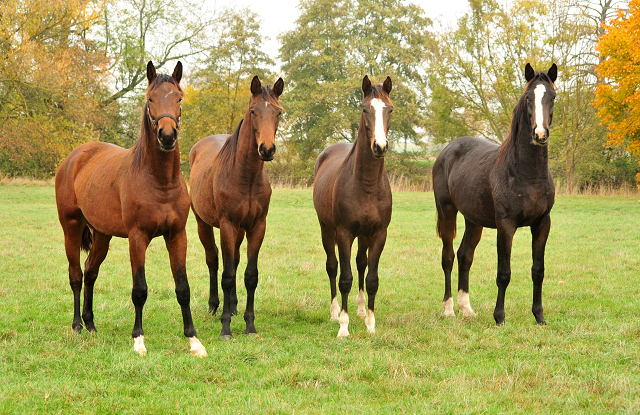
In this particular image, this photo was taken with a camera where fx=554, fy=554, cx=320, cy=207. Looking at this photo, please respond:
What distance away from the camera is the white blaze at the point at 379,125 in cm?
530

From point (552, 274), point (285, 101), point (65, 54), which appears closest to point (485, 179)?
point (552, 274)

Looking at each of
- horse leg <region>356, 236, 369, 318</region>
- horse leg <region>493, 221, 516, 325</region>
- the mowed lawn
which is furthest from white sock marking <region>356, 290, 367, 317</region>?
horse leg <region>493, 221, 516, 325</region>

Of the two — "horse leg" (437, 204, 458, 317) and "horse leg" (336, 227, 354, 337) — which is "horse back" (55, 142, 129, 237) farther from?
"horse leg" (437, 204, 458, 317)

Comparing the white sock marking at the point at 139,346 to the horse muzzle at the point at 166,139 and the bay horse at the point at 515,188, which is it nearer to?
the horse muzzle at the point at 166,139

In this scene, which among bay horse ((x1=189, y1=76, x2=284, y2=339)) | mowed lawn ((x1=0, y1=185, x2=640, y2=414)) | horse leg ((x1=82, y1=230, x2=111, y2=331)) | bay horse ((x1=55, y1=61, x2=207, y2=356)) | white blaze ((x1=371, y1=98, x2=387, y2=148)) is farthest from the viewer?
horse leg ((x1=82, y1=230, x2=111, y2=331))

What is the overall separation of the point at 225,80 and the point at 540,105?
33964 mm

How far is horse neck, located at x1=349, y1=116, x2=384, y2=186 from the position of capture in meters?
5.84

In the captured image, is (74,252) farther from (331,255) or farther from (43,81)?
(43,81)

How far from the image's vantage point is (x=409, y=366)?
4.50 meters

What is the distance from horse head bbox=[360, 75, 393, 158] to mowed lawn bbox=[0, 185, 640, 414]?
6.16 feet

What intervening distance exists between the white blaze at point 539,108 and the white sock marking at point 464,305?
7.41 ft

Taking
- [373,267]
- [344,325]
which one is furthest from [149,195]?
[373,267]

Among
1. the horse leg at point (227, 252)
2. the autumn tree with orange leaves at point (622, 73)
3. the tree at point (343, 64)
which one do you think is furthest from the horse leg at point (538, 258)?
the tree at point (343, 64)

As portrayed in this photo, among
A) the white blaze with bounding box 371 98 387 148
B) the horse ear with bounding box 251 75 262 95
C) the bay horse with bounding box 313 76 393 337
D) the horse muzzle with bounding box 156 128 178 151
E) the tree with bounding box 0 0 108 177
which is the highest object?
the tree with bounding box 0 0 108 177
